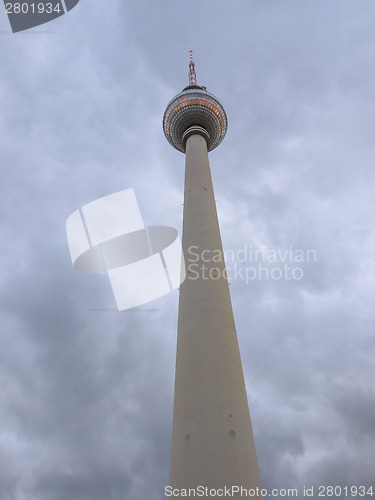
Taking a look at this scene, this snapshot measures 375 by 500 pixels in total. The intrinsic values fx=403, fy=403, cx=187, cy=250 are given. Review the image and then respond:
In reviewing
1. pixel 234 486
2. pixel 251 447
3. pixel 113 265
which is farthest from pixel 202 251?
pixel 113 265

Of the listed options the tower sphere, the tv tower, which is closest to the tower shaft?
the tv tower

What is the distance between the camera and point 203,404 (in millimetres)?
26078

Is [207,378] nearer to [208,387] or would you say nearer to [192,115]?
[208,387]

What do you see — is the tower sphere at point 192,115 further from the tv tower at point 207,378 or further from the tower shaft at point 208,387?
the tower shaft at point 208,387

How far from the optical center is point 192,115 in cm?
6062

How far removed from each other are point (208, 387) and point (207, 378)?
0.67 m

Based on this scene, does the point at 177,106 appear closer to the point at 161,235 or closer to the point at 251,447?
the point at 161,235

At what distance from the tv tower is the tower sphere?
1914 cm

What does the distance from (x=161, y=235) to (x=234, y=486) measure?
53.8 m

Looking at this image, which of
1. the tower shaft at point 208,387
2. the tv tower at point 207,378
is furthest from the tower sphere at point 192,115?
the tower shaft at point 208,387

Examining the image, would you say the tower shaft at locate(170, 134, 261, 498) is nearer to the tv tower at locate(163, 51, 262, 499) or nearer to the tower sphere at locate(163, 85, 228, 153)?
the tv tower at locate(163, 51, 262, 499)

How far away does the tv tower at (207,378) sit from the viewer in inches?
921

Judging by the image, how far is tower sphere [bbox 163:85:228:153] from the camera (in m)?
60.7

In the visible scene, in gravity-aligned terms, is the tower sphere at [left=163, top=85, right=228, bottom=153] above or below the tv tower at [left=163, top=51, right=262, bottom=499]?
above
